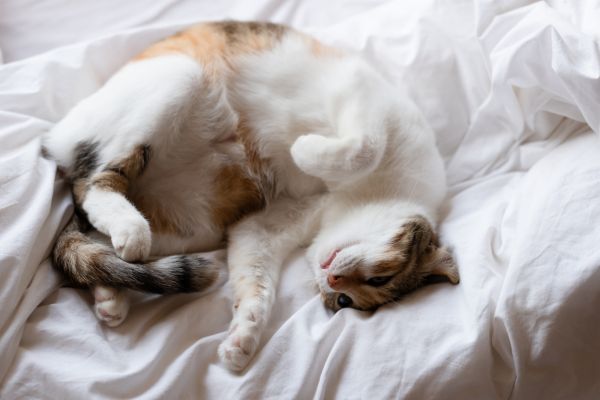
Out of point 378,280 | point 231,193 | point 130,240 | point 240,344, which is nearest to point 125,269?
point 130,240

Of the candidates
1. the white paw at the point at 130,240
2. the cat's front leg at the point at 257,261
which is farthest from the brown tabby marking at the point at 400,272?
the white paw at the point at 130,240

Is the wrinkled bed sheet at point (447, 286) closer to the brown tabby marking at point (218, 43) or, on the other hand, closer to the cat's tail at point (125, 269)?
the cat's tail at point (125, 269)

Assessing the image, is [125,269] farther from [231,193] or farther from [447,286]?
[447,286]

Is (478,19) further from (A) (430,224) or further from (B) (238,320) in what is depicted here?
(B) (238,320)

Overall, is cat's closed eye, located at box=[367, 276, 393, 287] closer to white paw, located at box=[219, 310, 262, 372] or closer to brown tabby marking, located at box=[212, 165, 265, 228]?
white paw, located at box=[219, 310, 262, 372]

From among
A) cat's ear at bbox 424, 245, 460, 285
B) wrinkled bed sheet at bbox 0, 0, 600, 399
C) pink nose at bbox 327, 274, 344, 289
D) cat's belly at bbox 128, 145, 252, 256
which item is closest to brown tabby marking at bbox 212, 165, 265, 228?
cat's belly at bbox 128, 145, 252, 256

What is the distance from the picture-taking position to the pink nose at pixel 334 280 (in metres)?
1.33

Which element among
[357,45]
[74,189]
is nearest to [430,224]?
[357,45]

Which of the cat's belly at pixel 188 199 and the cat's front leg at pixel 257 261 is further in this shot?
the cat's belly at pixel 188 199

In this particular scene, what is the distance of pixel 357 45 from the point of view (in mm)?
1845

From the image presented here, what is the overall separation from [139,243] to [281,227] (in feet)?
1.43

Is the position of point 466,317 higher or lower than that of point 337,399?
higher

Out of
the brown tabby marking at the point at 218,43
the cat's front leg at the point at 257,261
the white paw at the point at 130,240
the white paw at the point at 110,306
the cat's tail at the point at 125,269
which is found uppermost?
the brown tabby marking at the point at 218,43

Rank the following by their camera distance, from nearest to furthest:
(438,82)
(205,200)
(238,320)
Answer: (238,320) < (205,200) < (438,82)
